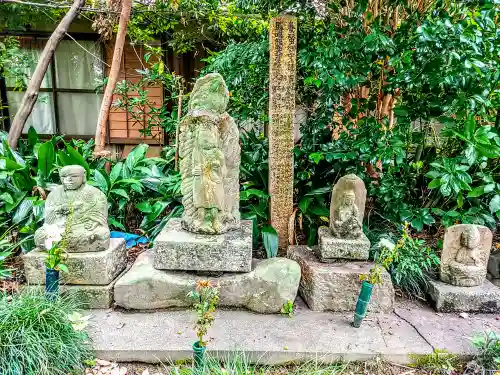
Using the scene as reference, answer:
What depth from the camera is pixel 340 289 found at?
9.38ft

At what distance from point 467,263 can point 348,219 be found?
104 centimetres

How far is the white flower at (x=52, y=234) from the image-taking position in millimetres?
2752

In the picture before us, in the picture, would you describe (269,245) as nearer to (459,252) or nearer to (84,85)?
(459,252)

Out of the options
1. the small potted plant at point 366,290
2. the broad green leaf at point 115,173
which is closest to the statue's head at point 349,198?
the small potted plant at point 366,290

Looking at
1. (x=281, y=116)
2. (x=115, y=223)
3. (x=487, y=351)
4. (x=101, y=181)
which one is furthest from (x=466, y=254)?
(x=101, y=181)

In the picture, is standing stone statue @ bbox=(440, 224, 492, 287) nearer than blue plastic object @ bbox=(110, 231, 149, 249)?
Yes

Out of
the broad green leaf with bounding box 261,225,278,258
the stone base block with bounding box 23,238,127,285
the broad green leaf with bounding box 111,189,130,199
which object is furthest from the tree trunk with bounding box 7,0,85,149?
the broad green leaf with bounding box 261,225,278,258

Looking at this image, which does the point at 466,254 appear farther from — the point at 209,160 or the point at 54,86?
the point at 54,86

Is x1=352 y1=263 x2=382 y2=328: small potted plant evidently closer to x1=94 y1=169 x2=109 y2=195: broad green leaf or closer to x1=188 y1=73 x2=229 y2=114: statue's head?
x1=188 y1=73 x2=229 y2=114: statue's head

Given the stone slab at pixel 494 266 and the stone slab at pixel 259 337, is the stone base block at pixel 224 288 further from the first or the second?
the stone slab at pixel 494 266

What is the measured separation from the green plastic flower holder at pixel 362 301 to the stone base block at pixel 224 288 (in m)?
0.48

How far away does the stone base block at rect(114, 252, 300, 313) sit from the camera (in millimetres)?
2746

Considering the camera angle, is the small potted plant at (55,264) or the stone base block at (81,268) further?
the stone base block at (81,268)

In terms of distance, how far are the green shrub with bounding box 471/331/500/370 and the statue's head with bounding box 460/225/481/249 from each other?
0.79 m
